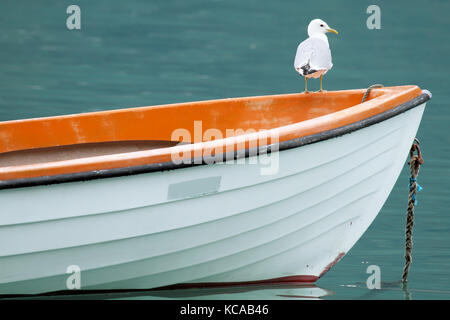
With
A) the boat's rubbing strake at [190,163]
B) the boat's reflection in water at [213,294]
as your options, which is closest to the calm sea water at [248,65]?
the boat's reflection in water at [213,294]

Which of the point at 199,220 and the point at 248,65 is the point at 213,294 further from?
the point at 248,65

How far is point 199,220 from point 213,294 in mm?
520

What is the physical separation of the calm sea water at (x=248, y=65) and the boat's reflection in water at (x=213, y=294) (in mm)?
10

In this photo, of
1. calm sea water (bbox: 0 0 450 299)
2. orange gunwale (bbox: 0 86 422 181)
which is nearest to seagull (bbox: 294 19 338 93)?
orange gunwale (bbox: 0 86 422 181)

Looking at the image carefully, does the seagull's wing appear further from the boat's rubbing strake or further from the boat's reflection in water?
the boat's reflection in water

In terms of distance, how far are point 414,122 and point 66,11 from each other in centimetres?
1387

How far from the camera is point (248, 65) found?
13.7 meters

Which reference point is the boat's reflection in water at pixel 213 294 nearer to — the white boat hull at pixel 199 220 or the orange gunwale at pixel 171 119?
the white boat hull at pixel 199 220

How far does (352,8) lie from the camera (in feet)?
59.9

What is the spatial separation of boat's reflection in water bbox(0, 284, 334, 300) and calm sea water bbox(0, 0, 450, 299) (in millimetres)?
10

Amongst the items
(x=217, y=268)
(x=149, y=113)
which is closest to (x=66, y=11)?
(x=149, y=113)

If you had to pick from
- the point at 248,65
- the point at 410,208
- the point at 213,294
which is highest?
the point at 248,65

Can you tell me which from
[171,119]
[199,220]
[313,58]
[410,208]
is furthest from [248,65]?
[199,220]

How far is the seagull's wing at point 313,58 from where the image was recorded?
5.48 metres
